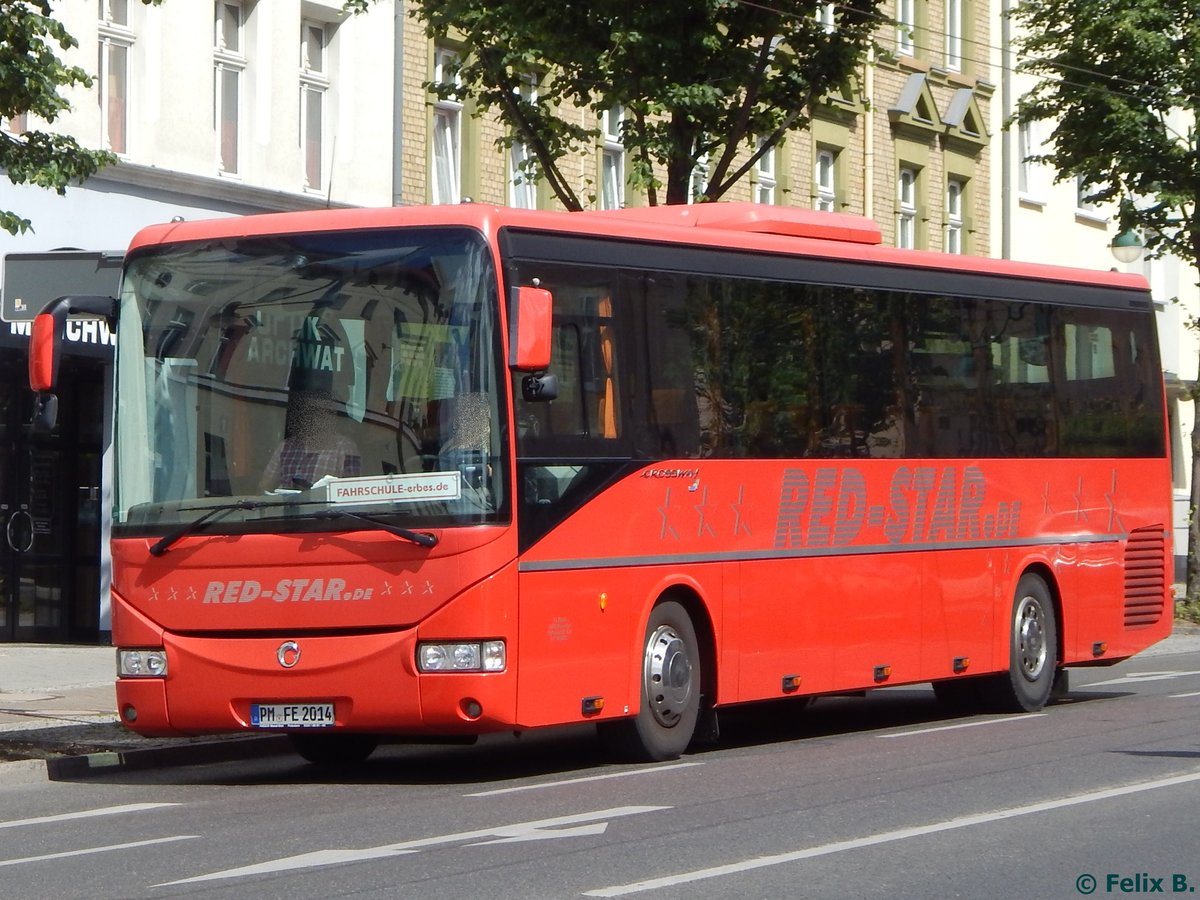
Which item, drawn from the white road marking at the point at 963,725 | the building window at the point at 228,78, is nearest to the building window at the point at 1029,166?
the building window at the point at 228,78

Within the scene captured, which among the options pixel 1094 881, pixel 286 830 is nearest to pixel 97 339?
pixel 286 830

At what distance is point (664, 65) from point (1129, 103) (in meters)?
10.8

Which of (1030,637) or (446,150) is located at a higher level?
(446,150)

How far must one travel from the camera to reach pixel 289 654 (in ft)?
40.3

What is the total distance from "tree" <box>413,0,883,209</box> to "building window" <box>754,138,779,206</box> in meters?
14.7

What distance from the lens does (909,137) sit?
132ft

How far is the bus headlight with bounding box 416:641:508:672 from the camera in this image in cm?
1196

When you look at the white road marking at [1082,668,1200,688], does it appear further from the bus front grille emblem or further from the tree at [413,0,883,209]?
the bus front grille emblem

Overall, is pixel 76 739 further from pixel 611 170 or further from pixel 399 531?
pixel 611 170

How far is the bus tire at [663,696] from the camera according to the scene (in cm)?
1312

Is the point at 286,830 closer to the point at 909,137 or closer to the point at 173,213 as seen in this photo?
the point at 173,213

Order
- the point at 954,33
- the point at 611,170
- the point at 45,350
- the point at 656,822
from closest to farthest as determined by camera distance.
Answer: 1. the point at 656,822
2. the point at 45,350
3. the point at 611,170
4. the point at 954,33

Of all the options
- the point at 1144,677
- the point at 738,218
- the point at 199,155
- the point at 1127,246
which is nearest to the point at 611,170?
the point at 1127,246

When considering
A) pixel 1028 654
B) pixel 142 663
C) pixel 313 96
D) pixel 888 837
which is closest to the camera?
pixel 888 837
